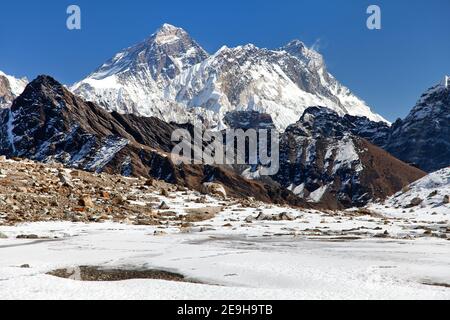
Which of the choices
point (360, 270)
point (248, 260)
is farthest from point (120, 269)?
point (360, 270)

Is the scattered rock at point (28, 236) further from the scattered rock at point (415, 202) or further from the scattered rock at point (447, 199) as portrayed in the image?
the scattered rock at point (415, 202)

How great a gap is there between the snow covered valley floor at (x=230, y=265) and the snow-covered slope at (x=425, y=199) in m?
36.6

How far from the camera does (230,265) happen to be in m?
13.2

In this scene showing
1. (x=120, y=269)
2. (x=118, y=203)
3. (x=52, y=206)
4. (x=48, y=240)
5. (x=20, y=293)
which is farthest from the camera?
(x=118, y=203)

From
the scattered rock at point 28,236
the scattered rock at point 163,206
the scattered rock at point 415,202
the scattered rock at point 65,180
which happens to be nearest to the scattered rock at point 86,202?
the scattered rock at point 65,180

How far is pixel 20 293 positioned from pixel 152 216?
24.5m

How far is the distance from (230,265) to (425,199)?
54.0 meters

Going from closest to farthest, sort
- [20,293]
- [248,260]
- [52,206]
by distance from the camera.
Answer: [20,293] < [248,260] < [52,206]

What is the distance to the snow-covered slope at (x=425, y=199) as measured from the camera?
178 feet

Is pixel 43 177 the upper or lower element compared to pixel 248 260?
upper

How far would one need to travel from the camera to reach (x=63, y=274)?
12.5 meters

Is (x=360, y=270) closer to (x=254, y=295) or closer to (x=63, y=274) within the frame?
(x=254, y=295)

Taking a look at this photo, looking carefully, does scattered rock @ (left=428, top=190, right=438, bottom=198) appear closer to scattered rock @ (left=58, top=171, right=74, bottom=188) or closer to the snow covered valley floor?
the snow covered valley floor
